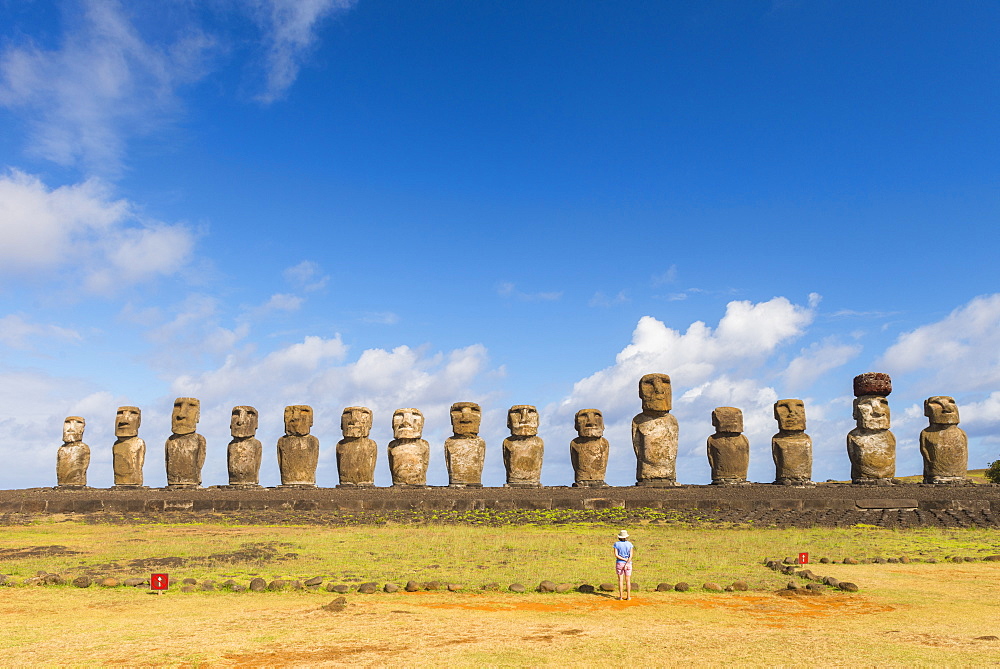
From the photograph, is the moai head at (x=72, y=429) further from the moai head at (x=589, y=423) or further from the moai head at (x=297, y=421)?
the moai head at (x=589, y=423)

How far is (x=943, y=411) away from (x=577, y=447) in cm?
926

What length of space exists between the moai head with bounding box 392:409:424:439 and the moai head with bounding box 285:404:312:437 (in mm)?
2553

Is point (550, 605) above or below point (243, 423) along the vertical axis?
below

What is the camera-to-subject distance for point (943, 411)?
65.3 ft

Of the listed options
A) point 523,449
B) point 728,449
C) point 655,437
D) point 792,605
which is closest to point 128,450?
point 523,449

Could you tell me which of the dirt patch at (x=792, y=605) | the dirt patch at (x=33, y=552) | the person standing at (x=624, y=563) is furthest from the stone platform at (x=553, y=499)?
the person standing at (x=624, y=563)

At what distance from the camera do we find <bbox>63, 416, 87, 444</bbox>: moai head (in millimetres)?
24438

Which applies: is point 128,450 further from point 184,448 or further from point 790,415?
point 790,415

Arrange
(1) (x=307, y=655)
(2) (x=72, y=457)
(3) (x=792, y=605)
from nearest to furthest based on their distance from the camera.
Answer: (1) (x=307, y=655), (3) (x=792, y=605), (2) (x=72, y=457)

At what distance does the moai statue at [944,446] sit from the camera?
19.7 metres

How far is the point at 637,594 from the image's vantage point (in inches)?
377

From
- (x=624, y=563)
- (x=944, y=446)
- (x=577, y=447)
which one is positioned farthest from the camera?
(x=577, y=447)

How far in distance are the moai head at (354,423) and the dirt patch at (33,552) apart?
840 centimetres

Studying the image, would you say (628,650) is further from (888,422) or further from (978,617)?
(888,422)
